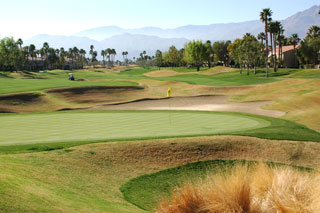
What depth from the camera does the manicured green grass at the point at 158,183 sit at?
8750 millimetres

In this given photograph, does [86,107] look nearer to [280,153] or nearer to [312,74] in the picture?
[280,153]

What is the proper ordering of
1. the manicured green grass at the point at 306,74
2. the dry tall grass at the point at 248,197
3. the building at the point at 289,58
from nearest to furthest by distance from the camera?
the dry tall grass at the point at 248,197 → the manicured green grass at the point at 306,74 → the building at the point at 289,58

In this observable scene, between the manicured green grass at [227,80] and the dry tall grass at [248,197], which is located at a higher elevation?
the manicured green grass at [227,80]

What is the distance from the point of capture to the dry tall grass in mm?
4848

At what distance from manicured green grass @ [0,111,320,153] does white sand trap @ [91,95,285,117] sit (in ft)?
36.7

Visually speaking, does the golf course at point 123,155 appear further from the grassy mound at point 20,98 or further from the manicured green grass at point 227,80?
the manicured green grass at point 227,80

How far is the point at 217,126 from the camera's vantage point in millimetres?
18406

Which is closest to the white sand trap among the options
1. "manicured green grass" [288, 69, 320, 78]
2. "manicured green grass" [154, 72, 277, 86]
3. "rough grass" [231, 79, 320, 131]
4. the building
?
"rough grass" [231, 79, 320, 131]

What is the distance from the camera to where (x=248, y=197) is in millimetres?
5043

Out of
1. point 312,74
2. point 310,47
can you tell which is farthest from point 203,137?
point 310,47

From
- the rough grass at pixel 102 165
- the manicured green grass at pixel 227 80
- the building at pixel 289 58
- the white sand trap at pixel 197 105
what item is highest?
the building at pixel 289 58

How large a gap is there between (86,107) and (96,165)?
25.4 meters

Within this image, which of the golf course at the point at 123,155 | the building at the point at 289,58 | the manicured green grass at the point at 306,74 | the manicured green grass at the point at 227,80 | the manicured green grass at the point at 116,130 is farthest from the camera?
the building at the point at 289,58

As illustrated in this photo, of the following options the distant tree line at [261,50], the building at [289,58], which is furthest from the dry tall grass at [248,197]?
the building at [289,58]
